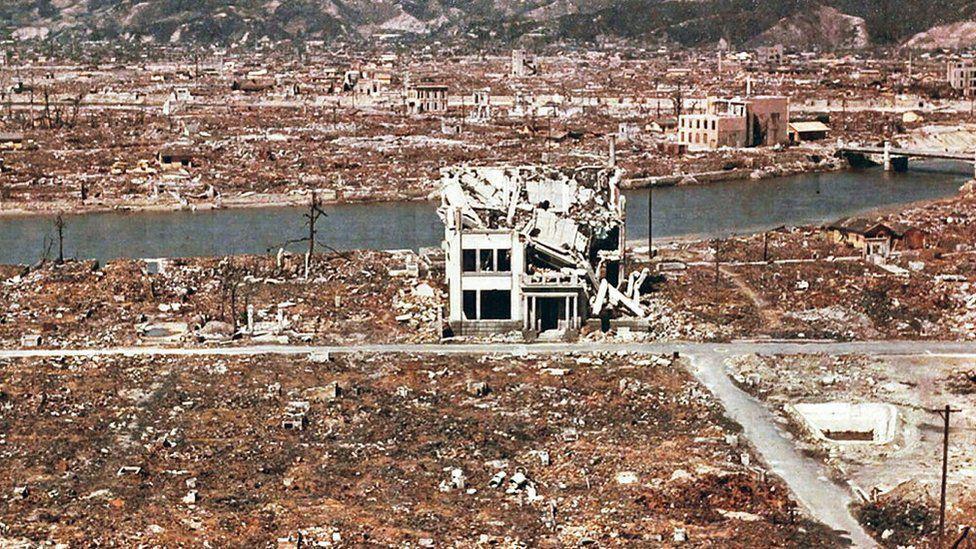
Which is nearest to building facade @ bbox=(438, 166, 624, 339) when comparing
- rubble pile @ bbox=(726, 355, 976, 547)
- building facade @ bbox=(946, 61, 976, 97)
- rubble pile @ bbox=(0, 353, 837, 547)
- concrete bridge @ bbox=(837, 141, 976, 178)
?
rubble pile @ bbox=(0, 353, 837, 547)

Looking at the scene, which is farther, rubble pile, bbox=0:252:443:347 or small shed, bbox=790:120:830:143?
small shed, bbox=790:120:830:143

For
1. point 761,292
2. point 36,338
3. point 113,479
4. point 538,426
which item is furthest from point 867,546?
point 36,338

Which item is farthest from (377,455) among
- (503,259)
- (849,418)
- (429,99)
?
(429,99)

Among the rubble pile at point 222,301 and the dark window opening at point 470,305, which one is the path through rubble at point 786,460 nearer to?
the dark window opening at point 470,305

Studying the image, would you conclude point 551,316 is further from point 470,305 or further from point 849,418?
point 849,418

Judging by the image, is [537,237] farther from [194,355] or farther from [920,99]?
[920,99]

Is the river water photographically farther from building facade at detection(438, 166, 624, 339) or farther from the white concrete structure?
the white concrete structure
